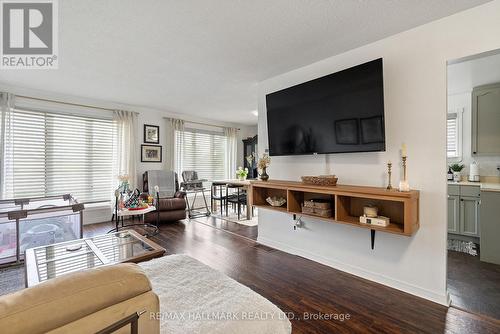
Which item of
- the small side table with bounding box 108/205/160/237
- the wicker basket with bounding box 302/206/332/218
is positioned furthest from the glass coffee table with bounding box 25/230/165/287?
the wicker basket with bounding box 302/206/332/218

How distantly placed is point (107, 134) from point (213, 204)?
2.64 metres

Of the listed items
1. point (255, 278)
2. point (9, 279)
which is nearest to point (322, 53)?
point (255, 278)

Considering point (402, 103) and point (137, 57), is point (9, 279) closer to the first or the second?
point (137, 57)

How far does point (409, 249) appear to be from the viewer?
205 cm

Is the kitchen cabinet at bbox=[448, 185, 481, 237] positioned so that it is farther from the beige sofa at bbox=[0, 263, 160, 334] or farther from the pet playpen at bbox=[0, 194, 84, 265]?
the pet playpen at bbox=[0, 194, 84, 265]

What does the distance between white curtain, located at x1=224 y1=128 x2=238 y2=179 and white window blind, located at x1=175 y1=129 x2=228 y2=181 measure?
3.3 inches

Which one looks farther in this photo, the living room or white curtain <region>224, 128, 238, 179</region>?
white curtain <region>224, 128, 238, 179</region>

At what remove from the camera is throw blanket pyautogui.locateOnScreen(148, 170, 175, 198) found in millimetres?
4668

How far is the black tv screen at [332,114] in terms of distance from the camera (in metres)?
2.05

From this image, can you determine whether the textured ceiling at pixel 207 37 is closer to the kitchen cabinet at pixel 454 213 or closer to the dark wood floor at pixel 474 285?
the dark wood floor at pixel 474 285

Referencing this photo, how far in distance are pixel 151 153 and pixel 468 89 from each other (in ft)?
18.5

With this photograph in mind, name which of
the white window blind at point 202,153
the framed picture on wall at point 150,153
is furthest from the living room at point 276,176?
the white window blind at point 202,153

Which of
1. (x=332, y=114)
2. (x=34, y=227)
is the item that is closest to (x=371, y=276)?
(x=332, y=114)

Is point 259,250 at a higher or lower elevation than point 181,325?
lower
